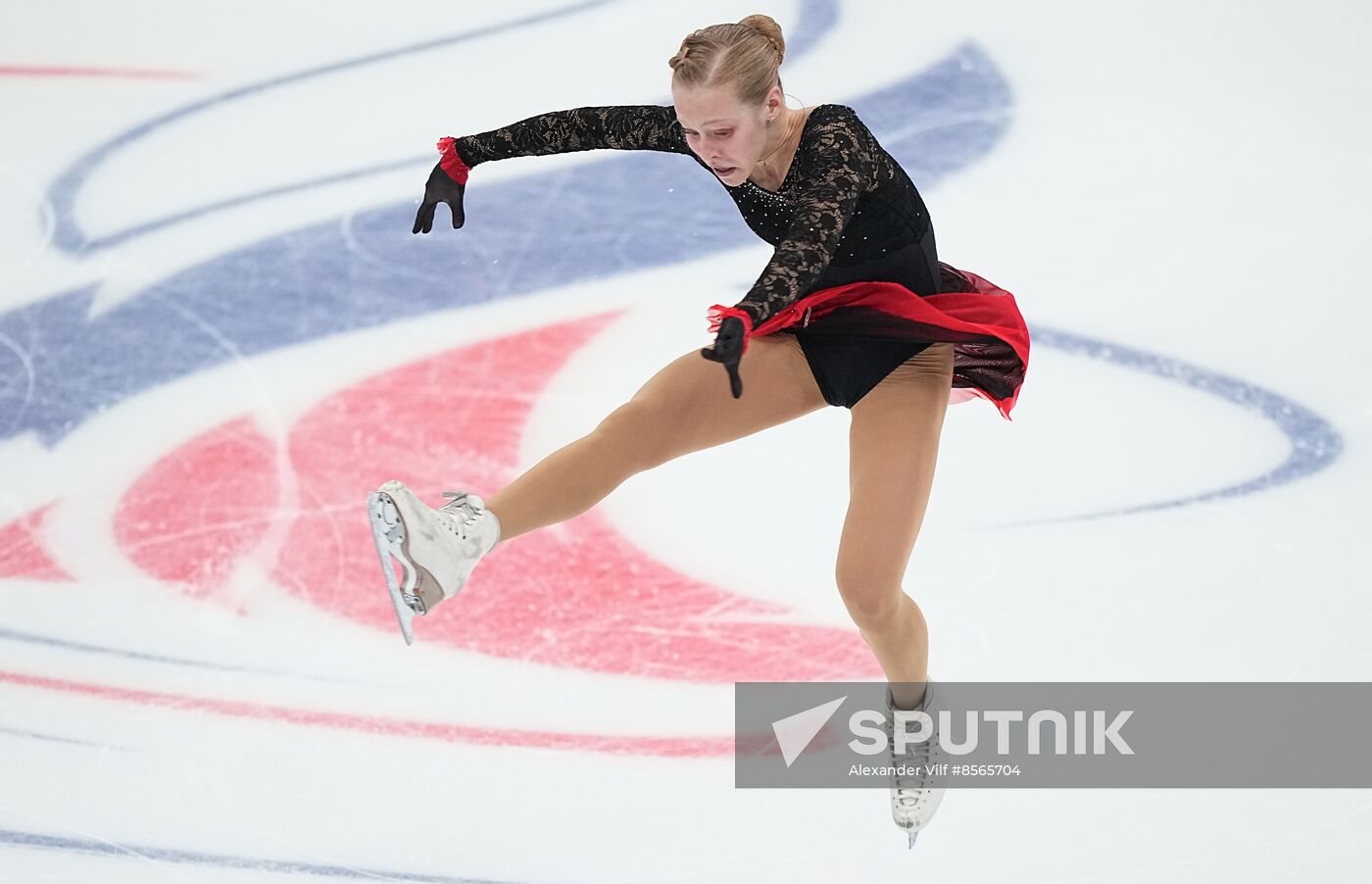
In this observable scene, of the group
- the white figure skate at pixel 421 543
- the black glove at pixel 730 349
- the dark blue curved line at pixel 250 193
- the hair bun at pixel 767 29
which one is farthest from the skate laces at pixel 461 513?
the dark blue curved line at pixel 250 193

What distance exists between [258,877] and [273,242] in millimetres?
2660

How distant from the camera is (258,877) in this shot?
3014 mm

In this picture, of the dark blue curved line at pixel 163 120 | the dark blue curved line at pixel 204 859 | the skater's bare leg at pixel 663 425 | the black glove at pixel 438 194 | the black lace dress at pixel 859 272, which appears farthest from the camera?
the dark blue curved line at pixel 163 120

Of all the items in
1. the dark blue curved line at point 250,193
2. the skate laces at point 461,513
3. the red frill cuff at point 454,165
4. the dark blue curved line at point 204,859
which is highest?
the dark blue curved line at point 250,193

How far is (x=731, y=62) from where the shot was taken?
248 cm

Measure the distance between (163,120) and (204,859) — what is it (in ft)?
11.9

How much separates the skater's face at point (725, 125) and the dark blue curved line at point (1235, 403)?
1.65 metres

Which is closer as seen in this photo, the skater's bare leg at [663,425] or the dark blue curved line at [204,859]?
the skater's bare leg at [663,425]

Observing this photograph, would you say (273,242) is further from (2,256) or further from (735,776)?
(735,776)

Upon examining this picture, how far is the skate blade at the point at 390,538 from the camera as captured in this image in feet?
7.56

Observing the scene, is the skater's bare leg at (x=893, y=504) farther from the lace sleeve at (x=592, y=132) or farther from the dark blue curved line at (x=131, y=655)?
the dark blue curved line at (x=131, y=655)

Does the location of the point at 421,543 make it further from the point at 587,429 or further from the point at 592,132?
the point at 587,429

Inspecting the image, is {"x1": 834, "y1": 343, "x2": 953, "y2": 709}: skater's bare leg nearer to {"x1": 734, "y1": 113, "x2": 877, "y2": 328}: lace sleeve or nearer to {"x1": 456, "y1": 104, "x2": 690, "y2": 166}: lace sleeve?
{"x1": 734, "y1": 113, "x2": 877, "y2": 328}: lace sleeve

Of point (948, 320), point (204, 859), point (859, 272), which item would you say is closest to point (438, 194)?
point (859, 272)
